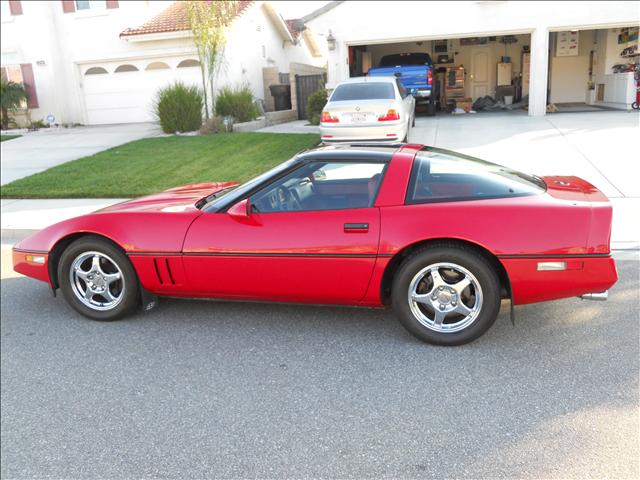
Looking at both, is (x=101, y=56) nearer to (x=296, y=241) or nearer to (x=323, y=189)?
(x=323, y=189)

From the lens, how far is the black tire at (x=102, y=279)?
14.8ft

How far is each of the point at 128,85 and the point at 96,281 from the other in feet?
56.7

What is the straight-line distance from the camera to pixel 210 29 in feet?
56.4

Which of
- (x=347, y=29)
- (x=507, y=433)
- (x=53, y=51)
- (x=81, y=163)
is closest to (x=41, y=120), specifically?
(x=53, y=51)

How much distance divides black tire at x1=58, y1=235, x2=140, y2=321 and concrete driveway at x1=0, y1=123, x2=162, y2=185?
781 centimetres

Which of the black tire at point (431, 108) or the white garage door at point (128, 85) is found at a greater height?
the white garage door at point (128, 85)

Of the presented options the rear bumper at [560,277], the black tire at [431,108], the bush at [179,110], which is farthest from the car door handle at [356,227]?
the black tire at [431,108]

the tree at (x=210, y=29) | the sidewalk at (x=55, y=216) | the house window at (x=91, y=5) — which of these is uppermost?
the house window at (x=91, y=5)

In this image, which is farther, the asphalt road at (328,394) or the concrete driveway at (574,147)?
the concrete driveway at (574,147)

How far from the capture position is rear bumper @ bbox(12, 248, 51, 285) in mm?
4773

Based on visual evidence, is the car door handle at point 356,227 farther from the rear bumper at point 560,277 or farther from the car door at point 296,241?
the rear bumper at point 560,277

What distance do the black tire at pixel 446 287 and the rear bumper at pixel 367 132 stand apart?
293 inches

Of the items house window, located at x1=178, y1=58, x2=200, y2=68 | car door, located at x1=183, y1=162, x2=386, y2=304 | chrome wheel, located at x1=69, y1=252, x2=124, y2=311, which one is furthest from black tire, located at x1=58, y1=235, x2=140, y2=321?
house window, located at x1=178, y1=58, x2=200, y2=68

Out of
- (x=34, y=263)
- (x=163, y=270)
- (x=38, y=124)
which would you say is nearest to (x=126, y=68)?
(x=38, y=124)
